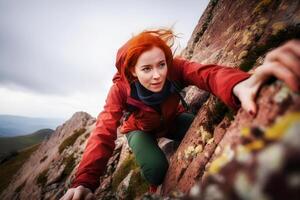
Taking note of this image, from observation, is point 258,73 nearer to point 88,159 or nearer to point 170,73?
point 170,73

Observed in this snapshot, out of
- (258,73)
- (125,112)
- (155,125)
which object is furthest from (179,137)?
(258,73)

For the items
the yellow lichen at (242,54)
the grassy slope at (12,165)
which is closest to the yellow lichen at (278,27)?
the yellow lichen at (242,54)

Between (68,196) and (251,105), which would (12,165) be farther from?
(251,105)

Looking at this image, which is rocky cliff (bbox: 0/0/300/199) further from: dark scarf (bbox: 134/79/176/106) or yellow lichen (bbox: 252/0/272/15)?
dark scarf (bbox: 134/79/176/106)

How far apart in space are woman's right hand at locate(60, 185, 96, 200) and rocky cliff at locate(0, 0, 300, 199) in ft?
4.58

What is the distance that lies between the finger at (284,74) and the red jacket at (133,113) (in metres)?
1.07

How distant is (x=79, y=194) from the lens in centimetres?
447

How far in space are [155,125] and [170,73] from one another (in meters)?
1.57

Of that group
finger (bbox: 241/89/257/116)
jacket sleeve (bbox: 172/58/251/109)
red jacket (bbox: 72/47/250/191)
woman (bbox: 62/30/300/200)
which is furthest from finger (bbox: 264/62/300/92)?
woman (bbox: 62/30/300/200)

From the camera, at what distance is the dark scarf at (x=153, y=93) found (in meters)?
5.82

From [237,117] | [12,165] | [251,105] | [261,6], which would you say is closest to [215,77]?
[237,117]

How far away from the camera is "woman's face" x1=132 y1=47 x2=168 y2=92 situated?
5.44m

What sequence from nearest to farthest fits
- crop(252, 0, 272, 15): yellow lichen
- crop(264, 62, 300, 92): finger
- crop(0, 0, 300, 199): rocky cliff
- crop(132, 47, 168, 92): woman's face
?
crop(0, 0, 300, 199): rocky cliff → crop(264, 62, 300, 92): finger → crop(132, 47, 168, 92): woman's face → crop(252, 0, 272, 15): yellow lichen

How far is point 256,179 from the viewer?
1.47 meters
